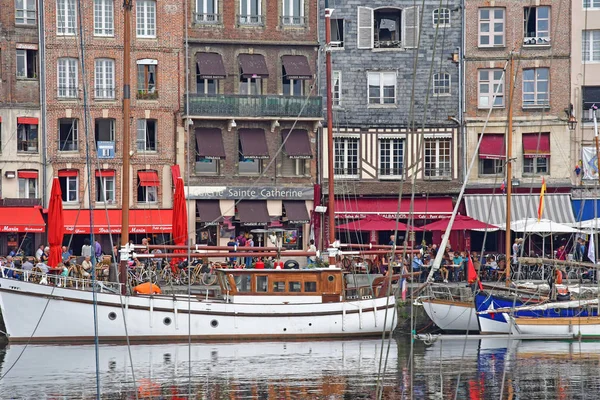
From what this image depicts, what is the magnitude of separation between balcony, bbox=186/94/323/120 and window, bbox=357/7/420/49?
12.6ft

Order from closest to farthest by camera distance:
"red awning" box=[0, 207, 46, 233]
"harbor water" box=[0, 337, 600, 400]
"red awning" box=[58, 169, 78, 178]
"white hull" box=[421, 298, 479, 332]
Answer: "harbor water" box=[0, 337, 600, 400]
"white hull" box=[421, 298, 479, 332]
"red awning" box=[0, 207, 46, 233]
"red awning" box=[58, 169, 78, 178]

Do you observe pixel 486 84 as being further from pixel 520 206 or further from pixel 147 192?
pixel 147 192

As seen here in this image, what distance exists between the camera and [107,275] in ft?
145

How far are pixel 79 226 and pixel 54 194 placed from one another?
31.6 feet

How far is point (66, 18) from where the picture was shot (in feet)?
177

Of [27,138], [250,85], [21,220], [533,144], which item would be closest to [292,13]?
[250,85]

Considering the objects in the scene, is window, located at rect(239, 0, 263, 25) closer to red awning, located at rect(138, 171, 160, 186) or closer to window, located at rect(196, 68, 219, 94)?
window, located at rect(196, 68, 219, 94)

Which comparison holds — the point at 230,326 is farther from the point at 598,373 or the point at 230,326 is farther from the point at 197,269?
the point at 598,373

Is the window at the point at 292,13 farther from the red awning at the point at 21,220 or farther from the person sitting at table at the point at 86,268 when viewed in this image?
the person sitting at table at the point at 86,268

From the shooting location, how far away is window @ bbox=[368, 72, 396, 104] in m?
57.2

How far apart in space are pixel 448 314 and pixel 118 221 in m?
17.4

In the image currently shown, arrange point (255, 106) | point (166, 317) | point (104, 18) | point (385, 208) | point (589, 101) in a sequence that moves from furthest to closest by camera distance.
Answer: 1. point (385, 208)
2. point (589, 101)
3. point (255, 106)
4. point (104, 18)
5. point (166, 317)

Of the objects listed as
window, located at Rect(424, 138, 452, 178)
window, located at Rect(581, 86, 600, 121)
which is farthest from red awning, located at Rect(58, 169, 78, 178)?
window, located at Rect(581, 86, 600, 121)

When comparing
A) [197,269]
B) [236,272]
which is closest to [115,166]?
[197,269]
